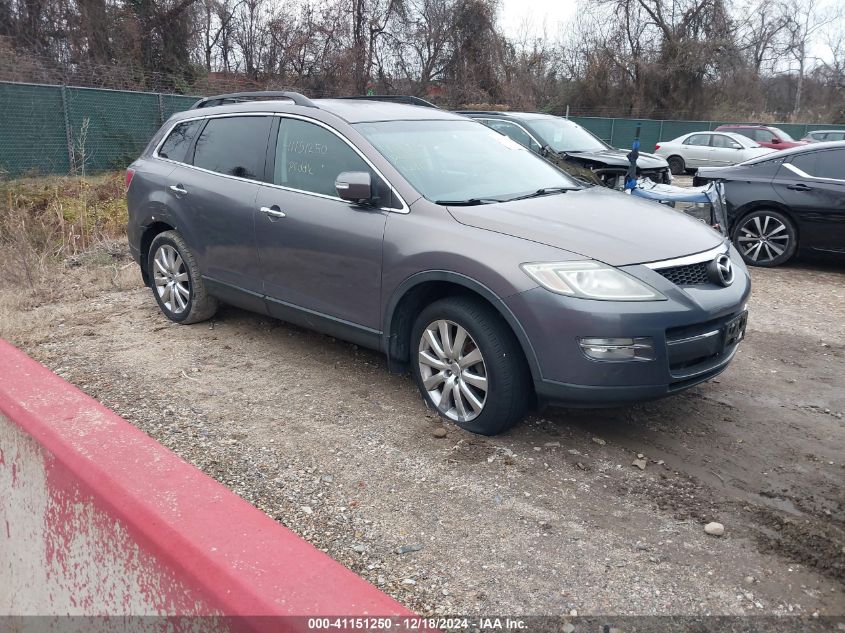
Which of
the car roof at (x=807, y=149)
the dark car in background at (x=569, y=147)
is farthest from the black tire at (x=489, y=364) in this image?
the dark car in background at (x=569, y=147)

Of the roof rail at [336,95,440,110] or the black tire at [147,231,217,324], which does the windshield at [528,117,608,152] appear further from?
the black tire at [147,231,217,324]

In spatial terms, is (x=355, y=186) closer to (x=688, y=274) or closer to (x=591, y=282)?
(x=591, y=282)

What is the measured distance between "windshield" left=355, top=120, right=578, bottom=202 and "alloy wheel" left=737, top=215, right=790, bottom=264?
424 cm

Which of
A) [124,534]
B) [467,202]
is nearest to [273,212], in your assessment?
[467,202]

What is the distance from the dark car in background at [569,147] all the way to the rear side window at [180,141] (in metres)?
5.97

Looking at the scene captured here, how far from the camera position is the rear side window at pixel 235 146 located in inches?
196

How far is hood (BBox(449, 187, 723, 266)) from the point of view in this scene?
357 centimetres

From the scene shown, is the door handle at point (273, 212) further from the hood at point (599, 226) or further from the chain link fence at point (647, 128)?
the chain link fence at point (647, 128)

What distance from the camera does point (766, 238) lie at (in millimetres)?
8172

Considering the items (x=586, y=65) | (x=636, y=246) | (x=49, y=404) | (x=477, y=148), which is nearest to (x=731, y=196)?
(x=477, y=148)

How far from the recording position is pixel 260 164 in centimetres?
494

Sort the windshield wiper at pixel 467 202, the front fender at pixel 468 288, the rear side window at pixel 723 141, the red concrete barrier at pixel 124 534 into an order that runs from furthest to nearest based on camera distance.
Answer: the rear side window at pixel 723 141
the windshield wiper at pixel 467 202
the front fender at pixel 468 288
the red concrete barrier at pixel 124 534

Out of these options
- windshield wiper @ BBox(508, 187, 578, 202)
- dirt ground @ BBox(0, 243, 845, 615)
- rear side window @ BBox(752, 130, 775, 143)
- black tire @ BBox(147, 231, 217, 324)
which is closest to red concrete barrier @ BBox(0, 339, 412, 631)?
dirt ground @ BBox(0, 243, 845, 615)

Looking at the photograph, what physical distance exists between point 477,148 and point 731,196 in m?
4.83
